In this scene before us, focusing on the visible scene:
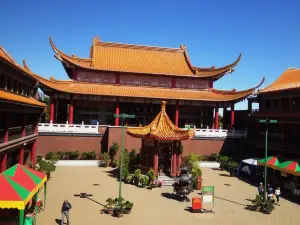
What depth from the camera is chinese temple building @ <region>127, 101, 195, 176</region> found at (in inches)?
834

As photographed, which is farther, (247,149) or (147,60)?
(147,60)

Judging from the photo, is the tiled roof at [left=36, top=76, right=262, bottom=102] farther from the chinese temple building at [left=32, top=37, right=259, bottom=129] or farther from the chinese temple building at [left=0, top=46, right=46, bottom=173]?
the chinese temple building at [left=0, top=46, right=46, bottom=173]

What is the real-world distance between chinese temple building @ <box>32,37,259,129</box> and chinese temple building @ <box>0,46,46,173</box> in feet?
21.9

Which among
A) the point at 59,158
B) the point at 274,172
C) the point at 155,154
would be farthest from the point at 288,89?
the point at 59,158

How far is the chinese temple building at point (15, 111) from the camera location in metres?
16.0

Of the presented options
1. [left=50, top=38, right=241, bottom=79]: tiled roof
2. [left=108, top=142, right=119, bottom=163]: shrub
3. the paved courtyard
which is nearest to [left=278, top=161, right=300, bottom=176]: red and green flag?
the paved courtyard

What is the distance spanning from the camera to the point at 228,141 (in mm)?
31438

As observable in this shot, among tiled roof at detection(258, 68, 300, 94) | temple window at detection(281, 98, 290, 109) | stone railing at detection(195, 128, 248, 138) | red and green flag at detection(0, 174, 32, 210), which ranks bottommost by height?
red and green flag at detection(0, 174, 32, 210)

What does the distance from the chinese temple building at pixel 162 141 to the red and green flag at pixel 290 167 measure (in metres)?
6.42

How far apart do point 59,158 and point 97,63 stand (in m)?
12.5

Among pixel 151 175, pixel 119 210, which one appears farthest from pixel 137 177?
pixel 119 210

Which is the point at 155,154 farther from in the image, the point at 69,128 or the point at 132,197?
the point at 69,128

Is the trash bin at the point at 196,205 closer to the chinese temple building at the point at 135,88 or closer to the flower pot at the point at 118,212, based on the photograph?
the flower pot at the point at 118,212

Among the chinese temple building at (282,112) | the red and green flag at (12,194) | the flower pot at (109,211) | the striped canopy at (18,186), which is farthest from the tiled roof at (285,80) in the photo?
the red and green flag at (12,194)
